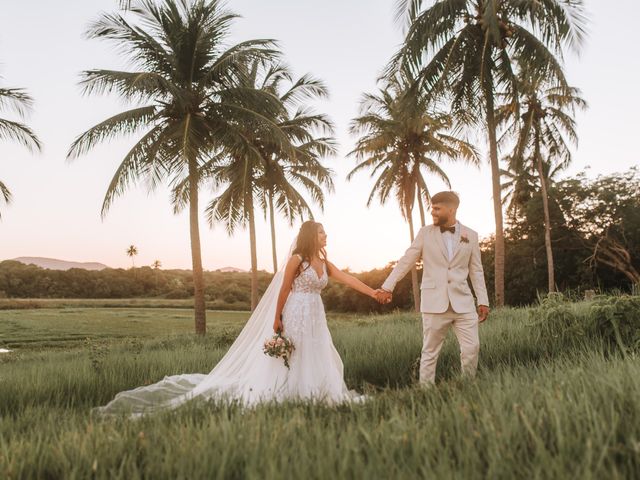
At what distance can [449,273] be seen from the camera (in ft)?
17.1

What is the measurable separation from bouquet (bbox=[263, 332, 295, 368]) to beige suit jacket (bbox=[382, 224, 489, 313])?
133 cm

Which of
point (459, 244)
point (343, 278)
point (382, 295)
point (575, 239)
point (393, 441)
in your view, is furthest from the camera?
point (575, 239)

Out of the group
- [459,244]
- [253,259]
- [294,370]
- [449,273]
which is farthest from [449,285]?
[253,259]

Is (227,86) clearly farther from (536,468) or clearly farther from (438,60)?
(536,468)

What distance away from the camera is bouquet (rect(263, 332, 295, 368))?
514 cm

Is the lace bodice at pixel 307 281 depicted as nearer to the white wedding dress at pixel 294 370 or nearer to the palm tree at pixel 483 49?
the white wedding dress at pixel 294 370

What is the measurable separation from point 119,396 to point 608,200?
115ft

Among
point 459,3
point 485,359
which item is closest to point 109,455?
point 485,359

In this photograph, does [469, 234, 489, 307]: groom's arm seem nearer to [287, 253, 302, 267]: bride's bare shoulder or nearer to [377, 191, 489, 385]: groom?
[377, 191, 489, 385]: groom

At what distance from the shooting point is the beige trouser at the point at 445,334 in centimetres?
514

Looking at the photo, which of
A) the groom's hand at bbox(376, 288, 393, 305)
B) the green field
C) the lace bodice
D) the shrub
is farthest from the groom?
the shrub

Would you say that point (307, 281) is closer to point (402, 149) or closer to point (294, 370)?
point (294, 370)

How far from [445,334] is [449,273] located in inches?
26.8

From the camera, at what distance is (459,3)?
14969mm
